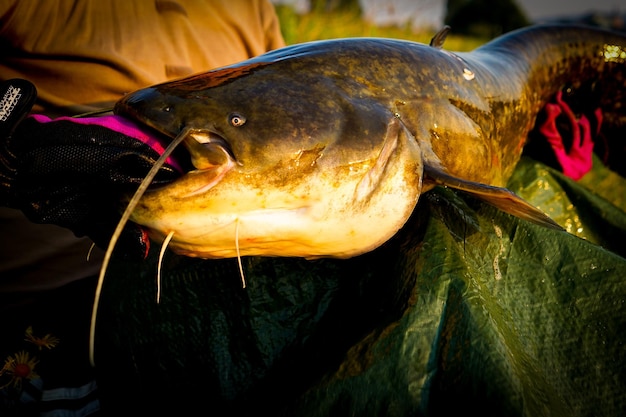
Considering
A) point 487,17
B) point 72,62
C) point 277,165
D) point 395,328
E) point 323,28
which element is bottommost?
point 487,17

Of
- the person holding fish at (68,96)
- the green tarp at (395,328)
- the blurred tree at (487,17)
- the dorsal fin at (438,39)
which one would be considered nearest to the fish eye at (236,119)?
the person holding fish at (68,96)

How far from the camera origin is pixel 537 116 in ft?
6.51

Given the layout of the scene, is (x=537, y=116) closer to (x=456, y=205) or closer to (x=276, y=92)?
(x=456, y=205)

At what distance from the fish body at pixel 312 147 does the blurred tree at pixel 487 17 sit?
664 inches

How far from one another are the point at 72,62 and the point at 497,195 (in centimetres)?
162

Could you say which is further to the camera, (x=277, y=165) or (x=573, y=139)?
(x=573, y=139)

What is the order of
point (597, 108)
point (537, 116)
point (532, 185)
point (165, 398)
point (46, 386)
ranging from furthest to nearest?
point (597, 108)
point (537, 116)
point (532, 185)
point (46, 386)
point (165, 398)

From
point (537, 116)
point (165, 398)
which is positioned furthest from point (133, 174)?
point (537, 116)

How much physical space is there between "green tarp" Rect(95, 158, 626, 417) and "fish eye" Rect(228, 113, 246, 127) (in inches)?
18.5

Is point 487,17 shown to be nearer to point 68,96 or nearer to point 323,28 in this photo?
point 323,28

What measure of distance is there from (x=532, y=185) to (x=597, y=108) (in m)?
0.71

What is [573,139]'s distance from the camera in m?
2.07

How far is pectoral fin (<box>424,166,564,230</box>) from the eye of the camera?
3.45 ft

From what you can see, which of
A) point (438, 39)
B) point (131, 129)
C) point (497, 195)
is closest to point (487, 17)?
point (438, 39)
